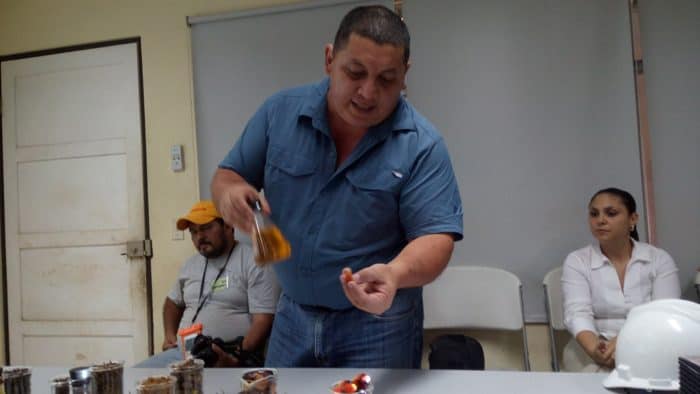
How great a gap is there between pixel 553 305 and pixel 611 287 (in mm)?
308

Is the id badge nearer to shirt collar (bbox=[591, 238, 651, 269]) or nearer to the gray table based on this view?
the gray table

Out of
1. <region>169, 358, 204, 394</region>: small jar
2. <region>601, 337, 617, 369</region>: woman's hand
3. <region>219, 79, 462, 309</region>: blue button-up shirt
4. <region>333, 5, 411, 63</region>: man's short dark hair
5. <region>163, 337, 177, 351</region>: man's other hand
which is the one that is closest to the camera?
<region>169, 358, 204, 394</region>: small jar

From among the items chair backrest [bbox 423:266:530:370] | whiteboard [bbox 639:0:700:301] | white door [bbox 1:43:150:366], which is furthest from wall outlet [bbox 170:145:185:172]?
whiteboard [bbox 639:0:700:301]

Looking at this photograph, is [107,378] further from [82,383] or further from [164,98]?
[164,98]

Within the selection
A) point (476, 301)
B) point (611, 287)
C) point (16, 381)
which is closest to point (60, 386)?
point (16, 381)

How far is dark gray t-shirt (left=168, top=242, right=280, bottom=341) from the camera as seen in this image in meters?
2.80

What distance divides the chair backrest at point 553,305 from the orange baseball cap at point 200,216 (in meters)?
1.79

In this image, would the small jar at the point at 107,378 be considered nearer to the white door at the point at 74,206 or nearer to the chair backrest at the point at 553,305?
the chair backrest at the point at 553,305

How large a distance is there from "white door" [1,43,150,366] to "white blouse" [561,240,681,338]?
2.54 meters

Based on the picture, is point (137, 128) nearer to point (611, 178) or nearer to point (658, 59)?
point (611, 178)

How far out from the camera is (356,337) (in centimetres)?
146

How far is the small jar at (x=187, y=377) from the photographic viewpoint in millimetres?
1149

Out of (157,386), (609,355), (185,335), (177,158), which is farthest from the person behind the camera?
(177,158)

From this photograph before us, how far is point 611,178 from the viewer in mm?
2703
